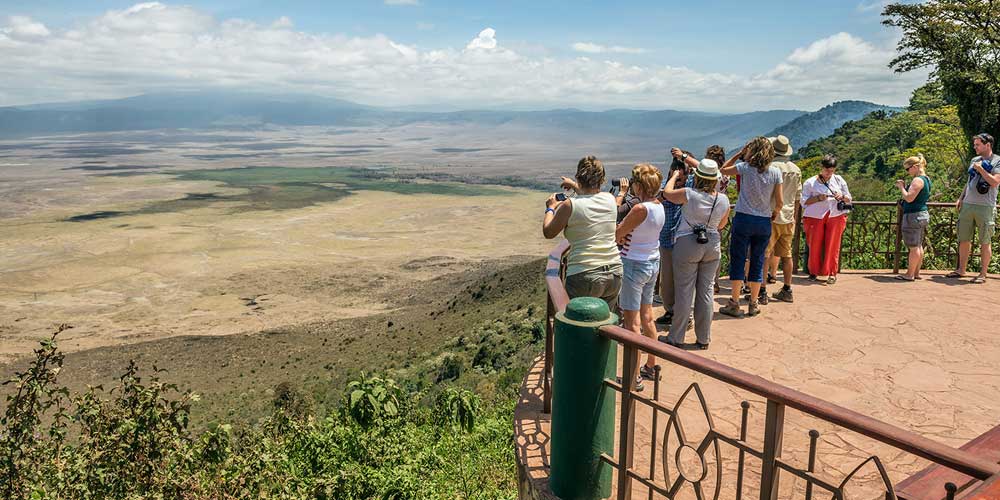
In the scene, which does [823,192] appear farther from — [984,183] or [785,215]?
[984,183]

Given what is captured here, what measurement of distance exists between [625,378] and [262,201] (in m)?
136

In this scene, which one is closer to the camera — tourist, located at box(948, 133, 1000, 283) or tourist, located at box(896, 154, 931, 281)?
tourist, located at box(948, 133, 1000, 283)

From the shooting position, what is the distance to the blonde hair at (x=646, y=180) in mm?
4965

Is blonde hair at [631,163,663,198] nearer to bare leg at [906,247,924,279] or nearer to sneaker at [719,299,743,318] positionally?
sneaker at [719,299,743,318]

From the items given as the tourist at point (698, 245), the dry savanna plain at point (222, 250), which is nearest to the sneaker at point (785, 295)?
the tourist at point (698, 245)

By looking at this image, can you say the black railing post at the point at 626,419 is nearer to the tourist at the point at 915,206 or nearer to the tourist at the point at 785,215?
the tourist at the point at 785,215

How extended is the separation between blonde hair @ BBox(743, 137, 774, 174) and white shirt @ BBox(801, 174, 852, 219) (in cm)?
255

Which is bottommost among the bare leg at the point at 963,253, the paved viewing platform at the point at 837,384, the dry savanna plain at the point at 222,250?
the dry savanna plain at the point at 222,250

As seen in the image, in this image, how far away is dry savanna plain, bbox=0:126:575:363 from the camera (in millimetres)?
53656

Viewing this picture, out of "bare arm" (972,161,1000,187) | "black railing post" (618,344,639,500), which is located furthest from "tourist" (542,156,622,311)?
"bare arm" (972,161,1000,187)

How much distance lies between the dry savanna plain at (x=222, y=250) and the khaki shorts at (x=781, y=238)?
4652 centimetres

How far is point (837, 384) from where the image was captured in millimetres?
5520

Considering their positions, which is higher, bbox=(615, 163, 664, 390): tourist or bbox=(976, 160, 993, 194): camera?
bbox=(976, 160, 993, 194): camera

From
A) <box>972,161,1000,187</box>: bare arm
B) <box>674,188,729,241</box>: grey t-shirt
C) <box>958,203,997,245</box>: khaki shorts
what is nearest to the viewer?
<box>674,188,729,241</box>: grey t-shirt
